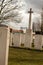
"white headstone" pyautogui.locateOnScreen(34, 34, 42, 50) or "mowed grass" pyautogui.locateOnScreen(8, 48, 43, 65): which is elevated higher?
"white headstone" pyautogui.locateOnScreen(34, 34, 42, 50)

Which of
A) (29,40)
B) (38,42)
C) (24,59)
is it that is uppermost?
(29,40)

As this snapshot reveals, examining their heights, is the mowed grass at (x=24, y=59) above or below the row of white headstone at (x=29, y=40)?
below

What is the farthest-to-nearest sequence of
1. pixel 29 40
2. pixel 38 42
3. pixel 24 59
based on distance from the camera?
pixel 29 40 < pixel 38 42 < pixel 24 59

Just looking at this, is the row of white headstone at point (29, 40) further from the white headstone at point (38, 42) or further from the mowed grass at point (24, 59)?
the mowed grass at point (24, 59)

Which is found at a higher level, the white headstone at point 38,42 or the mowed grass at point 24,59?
the white headstone at point 38,42

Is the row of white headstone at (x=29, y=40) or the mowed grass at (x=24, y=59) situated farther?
the row of white headstone at (x=29, y=40)

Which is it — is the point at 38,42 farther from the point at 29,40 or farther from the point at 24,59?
the point at 24,59

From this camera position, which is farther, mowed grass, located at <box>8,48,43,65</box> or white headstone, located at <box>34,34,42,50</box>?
white headstone, located at <box>34,34,42,50</box>

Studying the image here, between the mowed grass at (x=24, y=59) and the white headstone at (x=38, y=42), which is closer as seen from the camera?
the mowed grass at (x=24, y=59)

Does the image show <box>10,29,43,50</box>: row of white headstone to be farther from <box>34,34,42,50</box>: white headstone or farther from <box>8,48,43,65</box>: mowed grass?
<box>8,48,43,65</box>: mowed grass

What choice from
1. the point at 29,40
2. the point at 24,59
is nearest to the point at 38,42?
the point at 29,40

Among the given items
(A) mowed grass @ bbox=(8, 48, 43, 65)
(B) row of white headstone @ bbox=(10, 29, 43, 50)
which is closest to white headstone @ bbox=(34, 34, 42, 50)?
(B) row of white headstone @ bbox=(10, 29, 43, 50)

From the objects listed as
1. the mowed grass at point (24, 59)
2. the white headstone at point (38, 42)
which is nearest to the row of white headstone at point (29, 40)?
the white headstone at point (38, 42)

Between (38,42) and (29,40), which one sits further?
(29,40)
